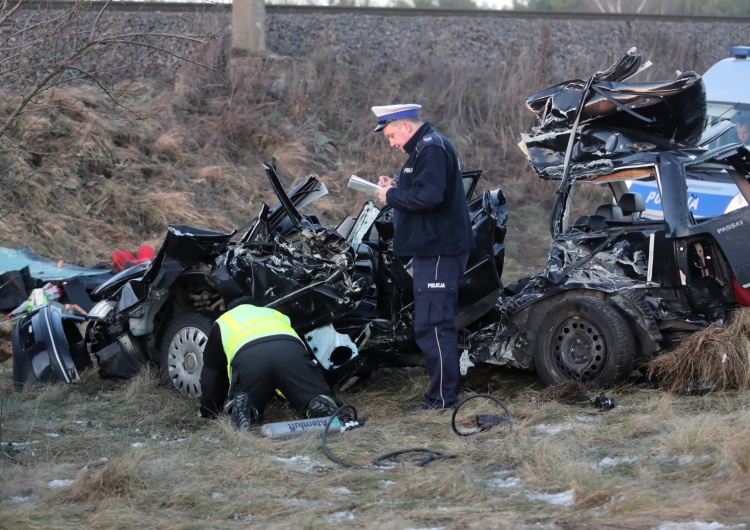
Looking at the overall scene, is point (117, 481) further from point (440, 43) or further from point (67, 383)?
point (440, 43)

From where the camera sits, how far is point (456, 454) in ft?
16.5

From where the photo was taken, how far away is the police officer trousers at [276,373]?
5730 millimetres

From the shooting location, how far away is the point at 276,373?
18.9 feet

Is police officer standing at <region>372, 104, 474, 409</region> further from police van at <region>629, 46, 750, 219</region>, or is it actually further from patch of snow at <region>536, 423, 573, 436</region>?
police van at <region>629, 46, 750, 219</region>

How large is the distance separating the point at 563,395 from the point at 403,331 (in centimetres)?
127

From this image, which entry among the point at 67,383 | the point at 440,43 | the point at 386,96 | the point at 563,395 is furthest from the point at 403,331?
the point at 440,43

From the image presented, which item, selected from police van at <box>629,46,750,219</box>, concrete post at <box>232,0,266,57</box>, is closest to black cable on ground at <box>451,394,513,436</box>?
police van at <box>629,46,750,219</box>

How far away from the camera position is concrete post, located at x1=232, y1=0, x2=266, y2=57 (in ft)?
54.6

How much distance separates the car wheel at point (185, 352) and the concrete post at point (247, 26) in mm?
10499

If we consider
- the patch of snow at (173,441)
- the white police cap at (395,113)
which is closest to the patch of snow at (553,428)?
the patch of snow at (173,441)

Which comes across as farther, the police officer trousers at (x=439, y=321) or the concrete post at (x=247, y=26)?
the concrete post at (x=247, y=26)

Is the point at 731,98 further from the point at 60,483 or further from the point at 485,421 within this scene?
the point at 60,483

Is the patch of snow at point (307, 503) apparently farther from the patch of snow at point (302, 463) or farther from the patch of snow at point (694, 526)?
the patch of snow at point (694, 526)

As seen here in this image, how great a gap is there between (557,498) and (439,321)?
2.26 metres
